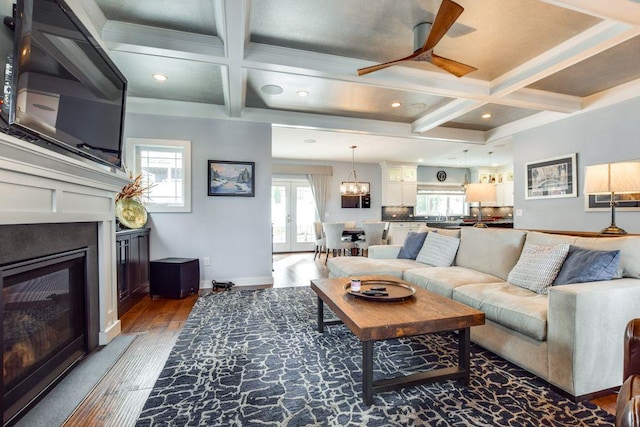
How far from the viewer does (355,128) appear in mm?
4656

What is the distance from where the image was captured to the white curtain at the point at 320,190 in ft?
24.7

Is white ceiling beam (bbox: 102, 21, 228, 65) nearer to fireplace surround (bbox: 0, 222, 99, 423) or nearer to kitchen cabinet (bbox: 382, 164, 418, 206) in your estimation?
fireplace surround (bbox: 0, 222, 99, 423)

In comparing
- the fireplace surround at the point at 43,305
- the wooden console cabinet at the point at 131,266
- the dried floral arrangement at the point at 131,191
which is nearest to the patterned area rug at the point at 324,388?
the fireplace surround at the point at 43,305

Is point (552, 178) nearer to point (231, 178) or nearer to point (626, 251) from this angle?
point (626, 251)

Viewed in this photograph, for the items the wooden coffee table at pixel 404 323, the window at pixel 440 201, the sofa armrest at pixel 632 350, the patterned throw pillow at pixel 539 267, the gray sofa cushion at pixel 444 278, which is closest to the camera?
the sofa armrest at pixel 632 350

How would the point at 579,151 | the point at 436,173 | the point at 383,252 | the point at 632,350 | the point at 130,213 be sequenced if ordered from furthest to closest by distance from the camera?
the point at 436,173 < the point at 579,151 < the point at 383,252 < the point at 130,213 < the point at 632,350

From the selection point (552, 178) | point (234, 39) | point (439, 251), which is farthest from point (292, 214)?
point (234, 39)

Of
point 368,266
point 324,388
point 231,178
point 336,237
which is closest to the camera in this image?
point 324,388

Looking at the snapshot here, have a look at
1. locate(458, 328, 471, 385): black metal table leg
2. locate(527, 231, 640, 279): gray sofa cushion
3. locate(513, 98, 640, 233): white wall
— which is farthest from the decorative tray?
locate(513, 98, 640, 233): white wall

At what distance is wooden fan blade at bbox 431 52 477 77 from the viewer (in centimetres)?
239

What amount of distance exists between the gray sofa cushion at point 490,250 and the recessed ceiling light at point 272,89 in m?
2.67

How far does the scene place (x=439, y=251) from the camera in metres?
3.24

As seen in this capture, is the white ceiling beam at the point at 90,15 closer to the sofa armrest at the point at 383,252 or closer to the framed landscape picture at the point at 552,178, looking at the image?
the sofa armrest at the point at 383,252

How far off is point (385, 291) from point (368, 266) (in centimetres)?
109
